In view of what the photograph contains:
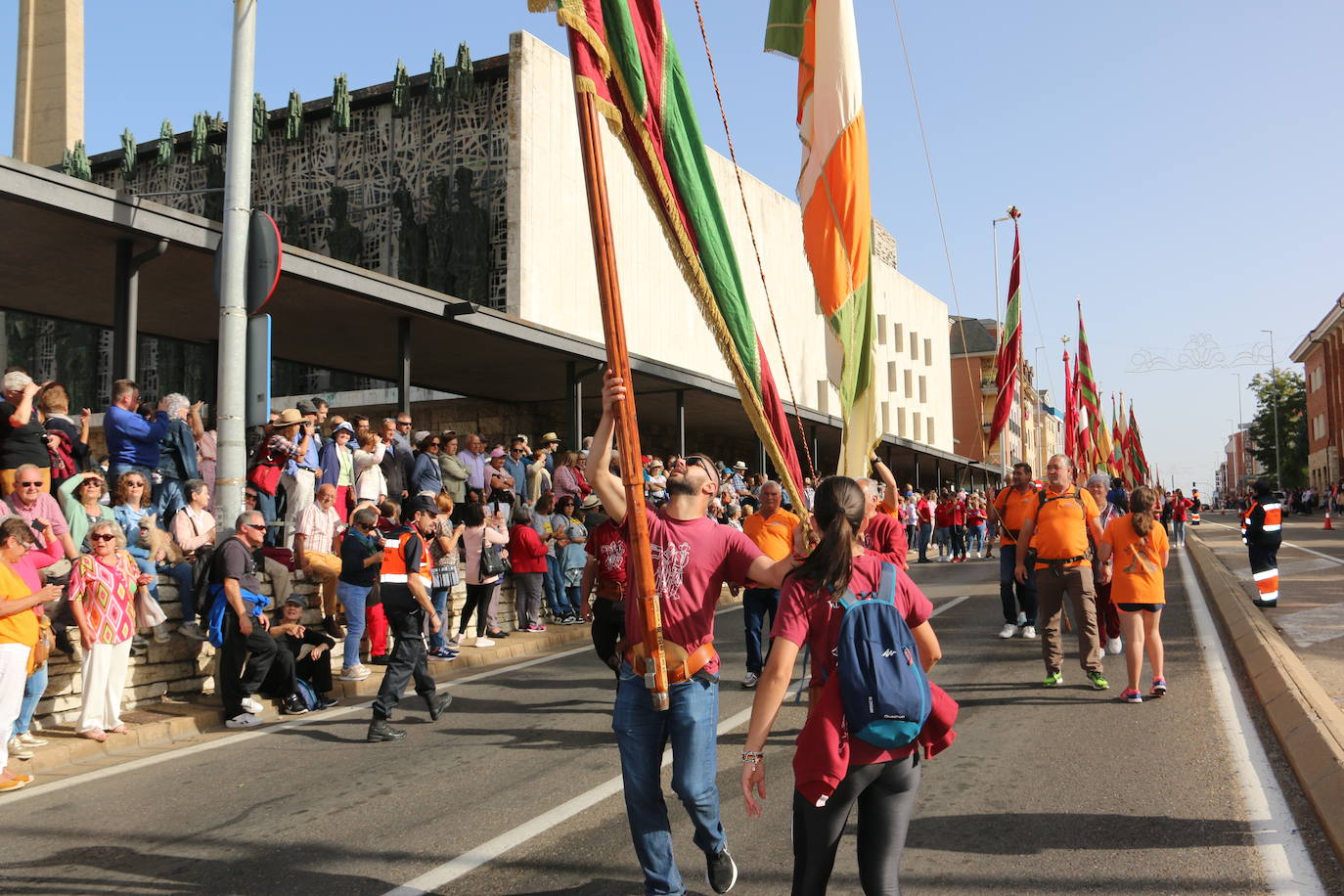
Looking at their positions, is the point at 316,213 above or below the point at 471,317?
above

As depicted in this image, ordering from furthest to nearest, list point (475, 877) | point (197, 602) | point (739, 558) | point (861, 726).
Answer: point (197, 602) → point (475, 877) → point (739, 558) → point (861, 726)

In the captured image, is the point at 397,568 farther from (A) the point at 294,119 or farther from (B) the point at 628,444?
(A) the point at 294,119

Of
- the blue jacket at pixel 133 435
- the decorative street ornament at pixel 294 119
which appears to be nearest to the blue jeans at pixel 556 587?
the blue jacket at pixel 133 435

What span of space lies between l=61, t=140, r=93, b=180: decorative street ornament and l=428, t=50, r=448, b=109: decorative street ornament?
12960 mm

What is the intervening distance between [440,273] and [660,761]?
76.0 feet

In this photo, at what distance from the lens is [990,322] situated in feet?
322

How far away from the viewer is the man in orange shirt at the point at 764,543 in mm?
9469

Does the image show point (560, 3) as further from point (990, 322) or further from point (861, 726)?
point (990, 322)

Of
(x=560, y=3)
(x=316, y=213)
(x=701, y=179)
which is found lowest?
(x=701, y=179)

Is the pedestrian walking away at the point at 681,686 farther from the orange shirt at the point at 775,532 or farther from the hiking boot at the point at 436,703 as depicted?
the orange shirt at the point at 775,532

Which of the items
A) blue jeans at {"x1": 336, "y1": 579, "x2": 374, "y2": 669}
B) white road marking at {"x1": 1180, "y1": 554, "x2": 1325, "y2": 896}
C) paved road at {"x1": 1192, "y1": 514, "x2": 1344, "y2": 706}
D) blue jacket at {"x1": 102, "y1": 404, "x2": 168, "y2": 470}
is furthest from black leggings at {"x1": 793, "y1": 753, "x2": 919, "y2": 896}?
blue jacket at {"x1": 102, "y1": 404, "x2": 168, "y2": 470}

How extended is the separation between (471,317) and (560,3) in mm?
13111

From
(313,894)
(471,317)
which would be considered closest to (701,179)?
(313,894)

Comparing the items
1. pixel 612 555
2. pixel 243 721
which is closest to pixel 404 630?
pixel 243 721
